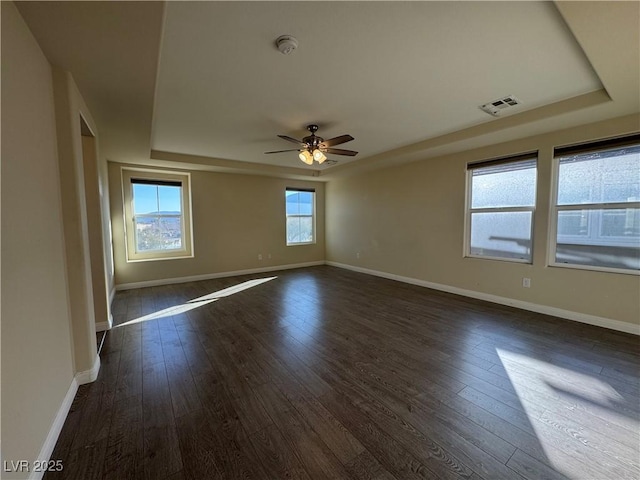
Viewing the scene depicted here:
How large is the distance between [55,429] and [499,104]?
14.8 ft

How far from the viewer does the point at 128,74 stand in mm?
1975

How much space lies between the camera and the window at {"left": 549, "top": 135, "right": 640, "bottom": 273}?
293 cm

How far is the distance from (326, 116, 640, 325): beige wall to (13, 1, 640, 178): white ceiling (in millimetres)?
684

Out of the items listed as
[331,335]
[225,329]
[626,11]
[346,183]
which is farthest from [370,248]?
[626,11]

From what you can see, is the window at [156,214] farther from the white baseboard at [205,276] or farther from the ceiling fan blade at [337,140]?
the ceiling fan blade at [337,140]

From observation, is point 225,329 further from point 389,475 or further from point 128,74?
point 128,74

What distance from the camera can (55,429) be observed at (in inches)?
60.7

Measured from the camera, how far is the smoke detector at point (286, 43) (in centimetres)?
182

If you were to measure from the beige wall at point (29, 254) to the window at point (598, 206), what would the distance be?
16.2 feet

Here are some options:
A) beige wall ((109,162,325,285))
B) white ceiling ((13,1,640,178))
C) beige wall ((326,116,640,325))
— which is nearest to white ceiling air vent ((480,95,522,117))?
white ceiling ((13,1,640,178))

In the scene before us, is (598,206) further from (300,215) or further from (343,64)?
(300,215)

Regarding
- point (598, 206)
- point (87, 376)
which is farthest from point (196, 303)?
point (598, 206)

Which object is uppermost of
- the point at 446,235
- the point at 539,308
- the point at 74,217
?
the point at 74,217

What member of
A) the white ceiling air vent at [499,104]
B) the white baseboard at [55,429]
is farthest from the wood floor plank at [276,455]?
the white ceiling air vent at [499,104]
